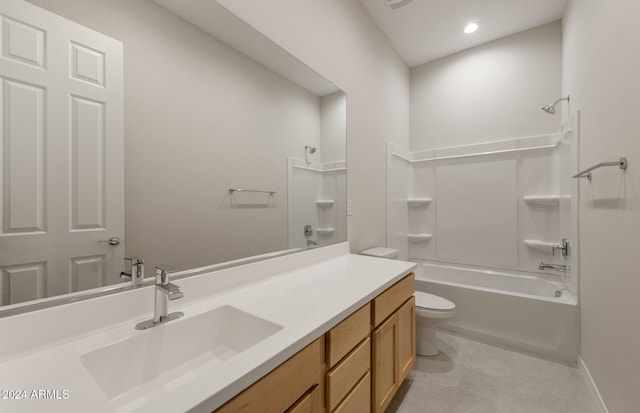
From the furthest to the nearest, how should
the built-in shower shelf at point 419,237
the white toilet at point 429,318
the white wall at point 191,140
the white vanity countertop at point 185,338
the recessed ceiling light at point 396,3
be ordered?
the built-in shower shelf at point 419,237, the recessed ceiling light at point 396,3, the white toilet at point 429,318, the white wall at point 191,140, the white vanity countertop at point 185,338

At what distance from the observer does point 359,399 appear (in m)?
1.08

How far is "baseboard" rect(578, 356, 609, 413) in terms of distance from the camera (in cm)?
145

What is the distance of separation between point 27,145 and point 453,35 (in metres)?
3.43

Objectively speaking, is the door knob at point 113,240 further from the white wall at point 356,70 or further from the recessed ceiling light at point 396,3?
the recessed ceiling light at point 396,3

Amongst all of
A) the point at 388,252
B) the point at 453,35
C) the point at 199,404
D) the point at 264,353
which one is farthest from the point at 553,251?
the point at 199,404

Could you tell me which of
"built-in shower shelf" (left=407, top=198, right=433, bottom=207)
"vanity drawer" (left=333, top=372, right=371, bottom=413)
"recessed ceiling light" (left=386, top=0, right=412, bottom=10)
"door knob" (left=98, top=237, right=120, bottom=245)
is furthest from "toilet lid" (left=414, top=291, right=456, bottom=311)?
"recessed ceiling light" (left=386, top=0, right=412, bottom=10)

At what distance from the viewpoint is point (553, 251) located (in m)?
2.55

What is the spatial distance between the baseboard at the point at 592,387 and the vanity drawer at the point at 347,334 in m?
1.48

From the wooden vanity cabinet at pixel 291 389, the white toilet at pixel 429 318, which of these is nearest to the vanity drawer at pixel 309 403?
the wooden vanity cabinet at pixel 291 389

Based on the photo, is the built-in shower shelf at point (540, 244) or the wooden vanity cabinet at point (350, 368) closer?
the wooden vanity cabinet at point (350, 368)

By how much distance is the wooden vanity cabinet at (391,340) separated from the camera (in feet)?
4.01

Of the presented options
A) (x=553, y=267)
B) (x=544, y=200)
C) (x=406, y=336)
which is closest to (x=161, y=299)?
(x=406, y=336)

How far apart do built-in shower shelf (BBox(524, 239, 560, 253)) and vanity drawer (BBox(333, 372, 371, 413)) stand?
2.48 metres

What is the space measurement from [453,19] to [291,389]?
10.6ft
